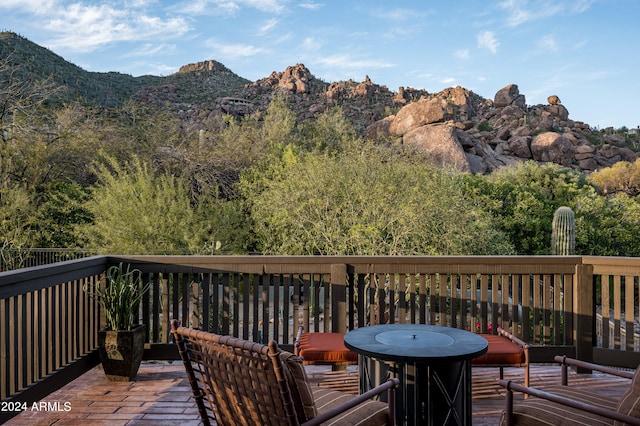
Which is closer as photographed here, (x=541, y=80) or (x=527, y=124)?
(x=527, y=124)

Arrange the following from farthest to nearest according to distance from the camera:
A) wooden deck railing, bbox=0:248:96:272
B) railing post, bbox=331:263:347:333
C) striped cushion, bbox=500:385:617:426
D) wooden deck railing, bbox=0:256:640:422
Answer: wooden deck railing, bbox=0:248:96:272 → railing post, bbox=331:263:347:333 → wooden deck railing, bbox=0:256:640:422 → striped cushion, bbox=500:385:617:426

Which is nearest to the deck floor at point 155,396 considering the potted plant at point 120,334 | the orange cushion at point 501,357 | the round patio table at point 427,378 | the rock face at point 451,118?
the potted plant at point 120,334

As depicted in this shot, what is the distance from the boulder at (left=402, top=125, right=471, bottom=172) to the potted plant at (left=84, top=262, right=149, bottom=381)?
17.1 m

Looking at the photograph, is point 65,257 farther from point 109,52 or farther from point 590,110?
point 590,110

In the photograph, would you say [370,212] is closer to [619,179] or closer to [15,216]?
[15,216]

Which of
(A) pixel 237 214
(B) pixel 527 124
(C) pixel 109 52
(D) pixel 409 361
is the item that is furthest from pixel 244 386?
(C) pixel 109 52

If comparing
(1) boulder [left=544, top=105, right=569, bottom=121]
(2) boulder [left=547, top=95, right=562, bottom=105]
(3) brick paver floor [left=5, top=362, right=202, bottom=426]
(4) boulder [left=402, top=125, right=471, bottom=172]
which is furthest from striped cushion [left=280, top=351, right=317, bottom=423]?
(2) boulder [left=547, top=95, right=562, bottom=105]

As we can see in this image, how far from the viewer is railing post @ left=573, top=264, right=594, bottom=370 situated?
3.94 m

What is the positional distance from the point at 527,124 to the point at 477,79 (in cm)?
823

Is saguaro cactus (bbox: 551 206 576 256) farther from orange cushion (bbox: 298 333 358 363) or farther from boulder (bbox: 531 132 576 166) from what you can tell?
boulder (bbox: 531 132 576 166)

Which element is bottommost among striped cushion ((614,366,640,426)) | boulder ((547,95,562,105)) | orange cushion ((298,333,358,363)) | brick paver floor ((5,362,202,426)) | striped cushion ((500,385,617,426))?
brick paver floor ((5,362,202,426))

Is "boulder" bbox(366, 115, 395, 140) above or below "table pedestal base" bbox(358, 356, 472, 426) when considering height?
above

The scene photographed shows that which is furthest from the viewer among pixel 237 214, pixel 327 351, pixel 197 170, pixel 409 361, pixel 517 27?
pixel 517 27

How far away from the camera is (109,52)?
30.2m
